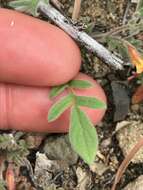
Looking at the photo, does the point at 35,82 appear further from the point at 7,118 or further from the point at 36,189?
the point at 36,189

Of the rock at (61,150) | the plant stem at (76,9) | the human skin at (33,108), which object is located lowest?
the rock at (61,150)

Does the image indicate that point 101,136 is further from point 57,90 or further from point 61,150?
point 57,90

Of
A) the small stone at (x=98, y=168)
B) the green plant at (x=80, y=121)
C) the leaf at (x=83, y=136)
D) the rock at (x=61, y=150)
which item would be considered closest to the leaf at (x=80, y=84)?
the green plant at (x=80, y=121)

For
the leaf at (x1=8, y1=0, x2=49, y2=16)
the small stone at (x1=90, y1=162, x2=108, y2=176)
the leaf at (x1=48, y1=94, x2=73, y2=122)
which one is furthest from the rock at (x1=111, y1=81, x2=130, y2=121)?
the leaf at (x1=8, y1=0, x2=49, y2=16)

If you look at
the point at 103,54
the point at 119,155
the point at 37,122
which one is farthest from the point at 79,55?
the point at 119,155

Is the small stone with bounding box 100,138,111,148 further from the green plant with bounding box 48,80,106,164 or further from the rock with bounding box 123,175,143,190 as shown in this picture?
the green plant with bounding box 48,80,106,164

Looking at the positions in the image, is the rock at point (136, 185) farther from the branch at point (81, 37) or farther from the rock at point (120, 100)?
the branch at point (81, 37)
